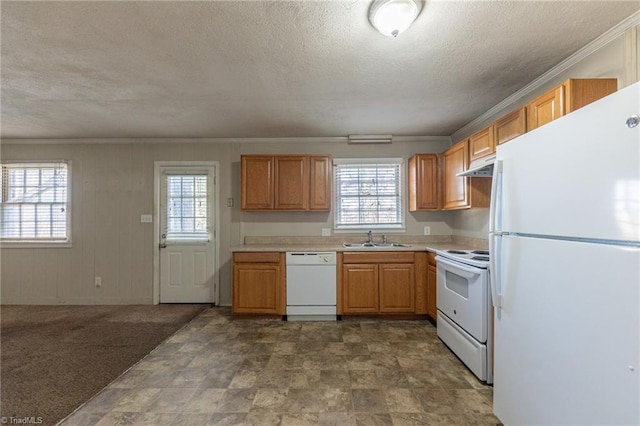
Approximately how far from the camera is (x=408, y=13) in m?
1.50

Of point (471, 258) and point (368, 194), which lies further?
point (368, 194)

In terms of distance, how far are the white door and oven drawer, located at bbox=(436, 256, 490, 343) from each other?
307 cm

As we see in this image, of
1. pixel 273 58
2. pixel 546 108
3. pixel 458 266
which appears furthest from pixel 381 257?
pixel 273 58

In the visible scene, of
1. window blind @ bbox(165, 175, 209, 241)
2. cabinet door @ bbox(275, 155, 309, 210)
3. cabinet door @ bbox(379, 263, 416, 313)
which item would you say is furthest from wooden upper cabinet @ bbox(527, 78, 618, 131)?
window blind @ bbox(165, 175, 209, 241)

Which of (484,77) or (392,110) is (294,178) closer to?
(392,110)

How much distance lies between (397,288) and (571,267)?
2333 millimetres

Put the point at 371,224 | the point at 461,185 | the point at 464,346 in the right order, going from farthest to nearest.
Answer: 1. the point at 371,224
2. the point at 461,185
3. the point at 464,346

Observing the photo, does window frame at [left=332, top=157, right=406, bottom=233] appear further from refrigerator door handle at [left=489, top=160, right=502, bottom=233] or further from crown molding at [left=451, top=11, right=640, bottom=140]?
refrigerator door handle at [left=489, top=160, right=502, bottom=233]

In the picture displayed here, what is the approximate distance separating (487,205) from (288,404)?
103 inches

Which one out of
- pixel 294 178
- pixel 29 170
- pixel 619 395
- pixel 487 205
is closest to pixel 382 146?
pixel 294 178

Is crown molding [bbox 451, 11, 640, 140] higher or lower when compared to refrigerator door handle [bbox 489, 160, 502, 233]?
higher

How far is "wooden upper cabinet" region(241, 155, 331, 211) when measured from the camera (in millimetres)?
3729

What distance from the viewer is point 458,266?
2443 mm

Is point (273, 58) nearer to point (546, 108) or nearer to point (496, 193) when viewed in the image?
point (496, 193)
